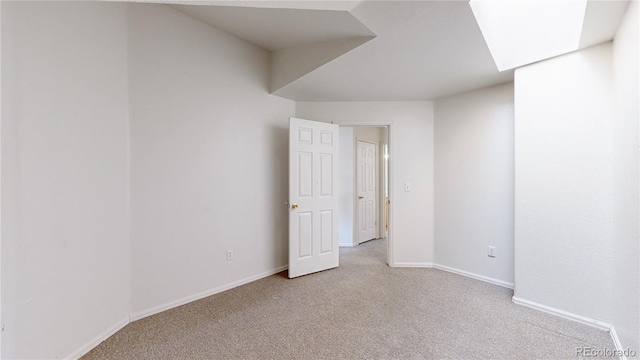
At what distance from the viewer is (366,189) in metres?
5.00

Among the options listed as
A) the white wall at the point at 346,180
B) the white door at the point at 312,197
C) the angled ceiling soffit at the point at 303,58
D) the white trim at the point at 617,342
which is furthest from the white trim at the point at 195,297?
the white trim at the point at 617,342

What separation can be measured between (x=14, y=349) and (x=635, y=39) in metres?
3.84

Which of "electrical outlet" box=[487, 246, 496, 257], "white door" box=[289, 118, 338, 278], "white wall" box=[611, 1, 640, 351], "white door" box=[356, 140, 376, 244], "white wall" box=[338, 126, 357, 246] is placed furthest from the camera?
"white door" box=[356, 140, 376, 244]

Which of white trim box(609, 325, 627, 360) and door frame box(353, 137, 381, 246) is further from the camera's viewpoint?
door frame box(353, 137, 381, 246)

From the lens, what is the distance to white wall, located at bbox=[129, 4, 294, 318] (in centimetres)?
223

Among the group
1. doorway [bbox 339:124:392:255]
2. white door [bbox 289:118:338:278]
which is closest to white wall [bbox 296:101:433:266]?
white door [bbox 289:118:338:278]

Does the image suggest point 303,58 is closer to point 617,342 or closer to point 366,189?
point 366,189

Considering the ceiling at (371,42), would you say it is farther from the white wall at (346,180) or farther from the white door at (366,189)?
the white door at (366,189)

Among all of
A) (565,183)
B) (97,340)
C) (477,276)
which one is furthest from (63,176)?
(477,276)

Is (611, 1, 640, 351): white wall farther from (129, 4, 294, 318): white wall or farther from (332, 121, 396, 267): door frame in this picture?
(129, 4, 294, 318): white wall

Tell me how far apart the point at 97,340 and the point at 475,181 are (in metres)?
3.80

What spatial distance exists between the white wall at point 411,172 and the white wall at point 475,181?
12 centimetres

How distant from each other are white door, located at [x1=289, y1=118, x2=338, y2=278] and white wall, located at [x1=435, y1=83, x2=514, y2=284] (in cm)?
139

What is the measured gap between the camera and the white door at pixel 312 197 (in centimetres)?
320
